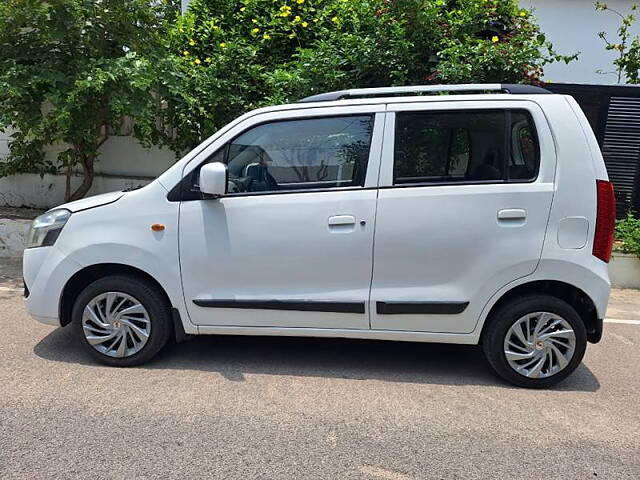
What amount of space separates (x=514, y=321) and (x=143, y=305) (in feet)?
8.64

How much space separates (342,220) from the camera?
145 inches

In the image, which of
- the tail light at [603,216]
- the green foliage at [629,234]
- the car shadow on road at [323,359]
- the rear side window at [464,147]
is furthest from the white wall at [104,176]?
the green foliage at [629,234]

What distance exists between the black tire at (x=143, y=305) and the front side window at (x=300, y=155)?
947 millimetres

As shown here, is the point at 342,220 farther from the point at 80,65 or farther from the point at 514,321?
the point at 80,65

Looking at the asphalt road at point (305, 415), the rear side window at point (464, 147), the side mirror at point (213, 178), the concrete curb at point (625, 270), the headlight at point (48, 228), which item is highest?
the rear side window at point (464, 147)

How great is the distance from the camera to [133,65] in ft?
21.3

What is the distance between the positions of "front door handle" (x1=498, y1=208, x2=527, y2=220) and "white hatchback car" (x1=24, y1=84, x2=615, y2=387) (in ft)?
0.03

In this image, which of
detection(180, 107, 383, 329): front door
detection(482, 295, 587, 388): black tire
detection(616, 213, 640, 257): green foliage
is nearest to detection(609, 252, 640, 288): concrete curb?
detection(616, 213, 640, 257): green foliage

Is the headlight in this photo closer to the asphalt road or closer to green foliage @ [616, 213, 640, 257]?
the asphalt road

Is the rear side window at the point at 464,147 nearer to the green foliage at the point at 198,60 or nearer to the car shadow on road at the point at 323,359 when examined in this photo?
the car shadow on road at the point at 323,359

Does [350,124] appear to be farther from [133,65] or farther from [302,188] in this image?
[133,65]

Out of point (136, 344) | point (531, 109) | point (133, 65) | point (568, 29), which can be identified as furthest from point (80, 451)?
point (568, 29)

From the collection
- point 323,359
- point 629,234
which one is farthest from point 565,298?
point 629,234

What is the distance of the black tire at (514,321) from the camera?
373 cm
